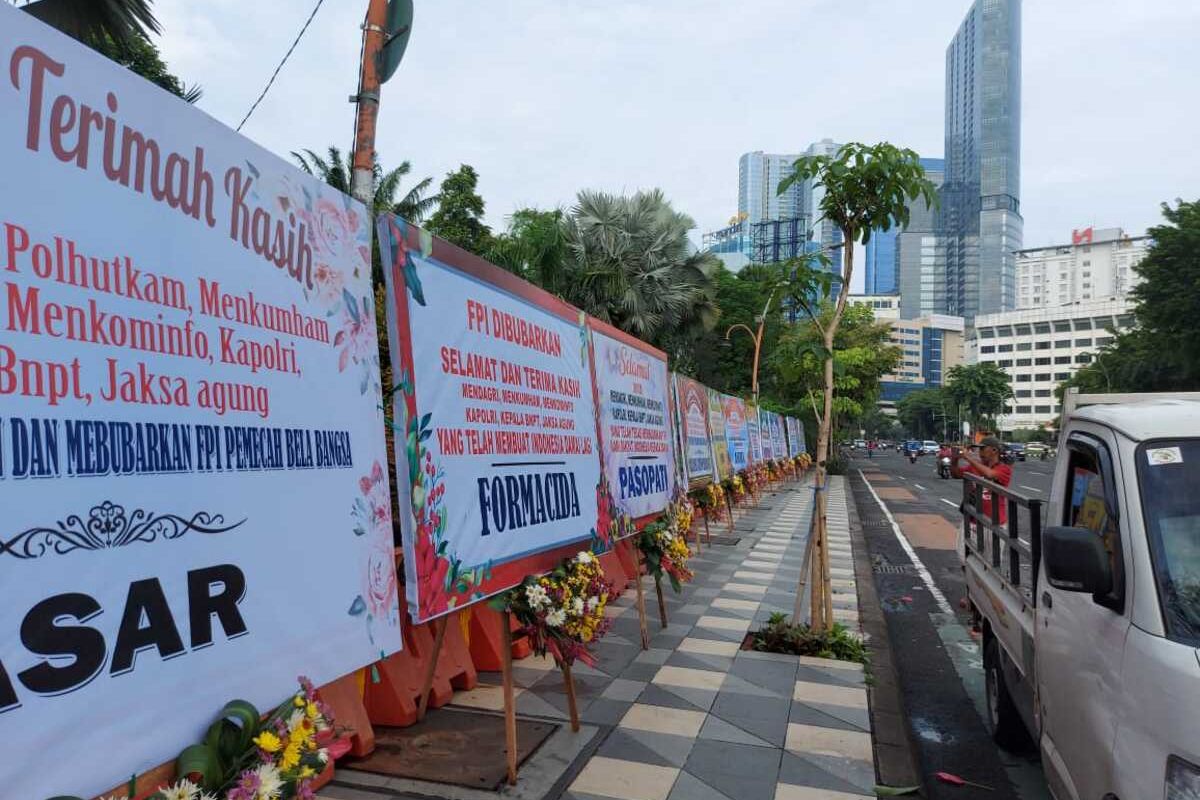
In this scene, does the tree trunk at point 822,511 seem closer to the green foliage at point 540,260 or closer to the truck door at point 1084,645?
the truck door at point 1084,645

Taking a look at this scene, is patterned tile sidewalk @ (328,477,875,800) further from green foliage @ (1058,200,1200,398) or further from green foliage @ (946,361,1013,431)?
green foliage @ (946,361,1013,431)

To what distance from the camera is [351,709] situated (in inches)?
146

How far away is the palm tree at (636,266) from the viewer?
20.3 meters

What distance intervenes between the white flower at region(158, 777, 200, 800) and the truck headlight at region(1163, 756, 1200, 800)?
2.47 meters

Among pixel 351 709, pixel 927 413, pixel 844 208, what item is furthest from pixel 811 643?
pixel 927 413

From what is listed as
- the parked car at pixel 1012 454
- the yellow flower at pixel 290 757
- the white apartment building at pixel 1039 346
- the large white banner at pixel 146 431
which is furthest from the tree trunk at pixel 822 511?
the white apartment building at pixel 1039 346

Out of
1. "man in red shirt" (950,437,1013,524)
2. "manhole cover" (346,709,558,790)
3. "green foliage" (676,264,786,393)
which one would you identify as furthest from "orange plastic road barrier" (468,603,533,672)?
"green foliage" (676,264,786,393)

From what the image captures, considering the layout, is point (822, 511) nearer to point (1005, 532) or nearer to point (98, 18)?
point (1005, 532)

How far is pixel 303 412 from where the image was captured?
108 inches

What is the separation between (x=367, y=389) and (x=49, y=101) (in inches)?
58.4

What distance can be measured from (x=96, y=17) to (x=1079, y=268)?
193105mm

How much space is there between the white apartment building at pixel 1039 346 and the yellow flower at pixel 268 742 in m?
130

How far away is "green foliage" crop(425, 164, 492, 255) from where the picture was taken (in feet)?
88.5

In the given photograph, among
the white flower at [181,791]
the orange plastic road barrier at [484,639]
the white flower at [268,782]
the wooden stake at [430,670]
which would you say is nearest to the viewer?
the white flower at [181,791]
